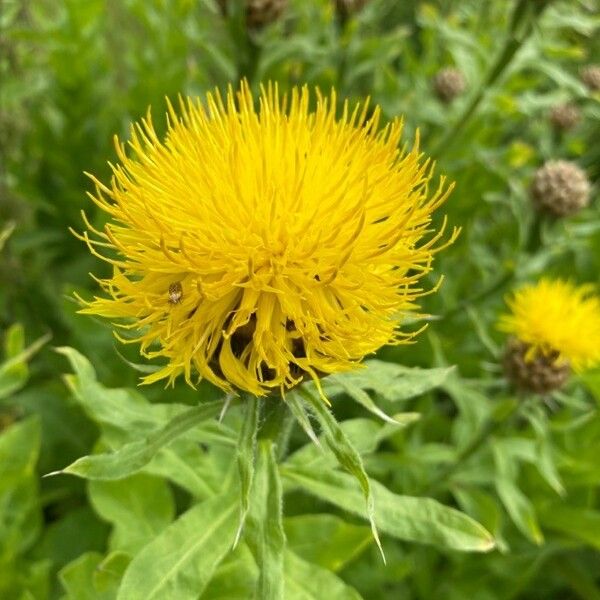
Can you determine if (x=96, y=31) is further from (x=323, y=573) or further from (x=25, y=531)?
(x=323, y=573)

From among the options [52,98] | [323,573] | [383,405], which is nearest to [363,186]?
[323,573]

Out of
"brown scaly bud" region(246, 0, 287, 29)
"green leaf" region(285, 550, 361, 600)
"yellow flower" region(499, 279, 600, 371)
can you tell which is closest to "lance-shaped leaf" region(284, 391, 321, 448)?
"green leaf" region(285, 550, 361, 600)

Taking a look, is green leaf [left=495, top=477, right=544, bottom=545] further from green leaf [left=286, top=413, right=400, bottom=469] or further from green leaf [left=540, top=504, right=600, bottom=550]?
green leaf [left=286, top=413, right=400, bottom=469]

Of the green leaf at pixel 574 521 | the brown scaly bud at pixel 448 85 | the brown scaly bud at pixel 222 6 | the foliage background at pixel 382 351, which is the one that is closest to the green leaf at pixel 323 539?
the foliage background at pixel 382 351

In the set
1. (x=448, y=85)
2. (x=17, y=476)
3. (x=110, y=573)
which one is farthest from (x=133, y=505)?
(x=448, y=85)

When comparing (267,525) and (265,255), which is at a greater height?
(265,255)

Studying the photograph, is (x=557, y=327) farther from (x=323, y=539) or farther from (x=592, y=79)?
(x=592, y=79)

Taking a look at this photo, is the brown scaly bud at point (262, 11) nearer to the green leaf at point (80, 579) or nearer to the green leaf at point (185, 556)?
the green leaf at point (185, 556)
